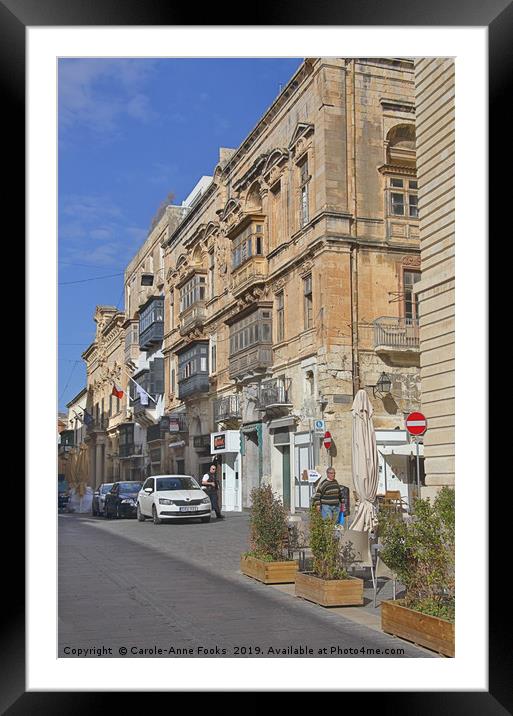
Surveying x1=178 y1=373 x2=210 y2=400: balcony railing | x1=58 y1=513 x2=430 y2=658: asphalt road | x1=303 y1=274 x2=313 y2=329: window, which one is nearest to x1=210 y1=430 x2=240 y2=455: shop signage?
x1=178 y1=373 x2=210 y2=400: balcony railing

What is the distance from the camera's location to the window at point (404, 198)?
10.6 metres

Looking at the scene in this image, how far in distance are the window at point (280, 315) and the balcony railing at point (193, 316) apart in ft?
3.29

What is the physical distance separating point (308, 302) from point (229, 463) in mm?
2452

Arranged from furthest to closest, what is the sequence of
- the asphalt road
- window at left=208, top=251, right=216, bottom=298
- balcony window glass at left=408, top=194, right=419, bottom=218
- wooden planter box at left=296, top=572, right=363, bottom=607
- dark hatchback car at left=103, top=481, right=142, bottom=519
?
window at left=208, top=251, right=216, bottom=298 < dark hatchback car at left=103, top=481, right=142, bottom=519 < balcony window glass at left=408, top=194, right=419, bottom=218 < wooden planter box at left=296, top=572, right=363, bottom=607 < the asphalt road

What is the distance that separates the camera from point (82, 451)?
1023 centimetres

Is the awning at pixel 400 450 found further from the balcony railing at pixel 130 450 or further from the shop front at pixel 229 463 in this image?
the balcony railing at pixel 130 450

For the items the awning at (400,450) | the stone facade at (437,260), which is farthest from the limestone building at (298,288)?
the stone facade at (437,260)

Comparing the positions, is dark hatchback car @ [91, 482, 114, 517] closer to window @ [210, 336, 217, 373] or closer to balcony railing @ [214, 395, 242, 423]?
balcony railing @ [214, 395, 242, 423]

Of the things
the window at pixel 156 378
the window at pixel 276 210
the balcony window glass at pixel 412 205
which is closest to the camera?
the balcony window glass at pixel 412 205

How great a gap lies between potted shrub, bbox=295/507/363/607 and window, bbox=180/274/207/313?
4.37 m

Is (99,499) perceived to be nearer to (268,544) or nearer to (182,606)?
(268,544)

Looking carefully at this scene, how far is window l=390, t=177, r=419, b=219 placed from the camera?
34.8 ft
